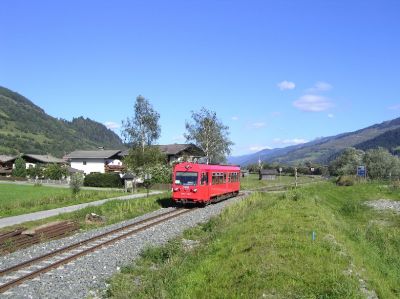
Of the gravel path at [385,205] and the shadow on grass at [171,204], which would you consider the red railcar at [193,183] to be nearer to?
the shadow on grass at [171,204]

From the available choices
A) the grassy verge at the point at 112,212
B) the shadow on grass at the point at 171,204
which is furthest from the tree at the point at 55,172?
the grassy verge at the point at 112,212

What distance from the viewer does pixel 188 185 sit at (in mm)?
32438

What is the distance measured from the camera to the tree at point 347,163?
110650mm

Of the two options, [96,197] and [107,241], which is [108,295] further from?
[96,197]

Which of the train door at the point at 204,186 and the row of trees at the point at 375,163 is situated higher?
the row of trees at the point at 375,163

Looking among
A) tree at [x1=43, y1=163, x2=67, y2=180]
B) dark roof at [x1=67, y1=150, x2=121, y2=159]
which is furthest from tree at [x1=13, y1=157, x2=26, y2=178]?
dark roof at [x1=67, y1=150, x2=121, y2=159]

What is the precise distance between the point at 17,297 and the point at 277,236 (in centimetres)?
764

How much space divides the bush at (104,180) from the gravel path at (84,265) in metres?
50.1

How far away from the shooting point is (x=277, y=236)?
1491 centimetres

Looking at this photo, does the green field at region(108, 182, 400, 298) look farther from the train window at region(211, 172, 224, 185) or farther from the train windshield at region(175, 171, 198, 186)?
the train window at region(211, 172, 224, 185)

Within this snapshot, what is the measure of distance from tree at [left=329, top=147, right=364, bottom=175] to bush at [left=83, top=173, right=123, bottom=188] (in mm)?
57061

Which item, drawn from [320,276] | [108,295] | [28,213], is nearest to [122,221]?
[28,213]

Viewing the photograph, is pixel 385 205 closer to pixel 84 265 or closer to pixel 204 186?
pixel 204 186

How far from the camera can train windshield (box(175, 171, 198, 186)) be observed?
32469 mm
